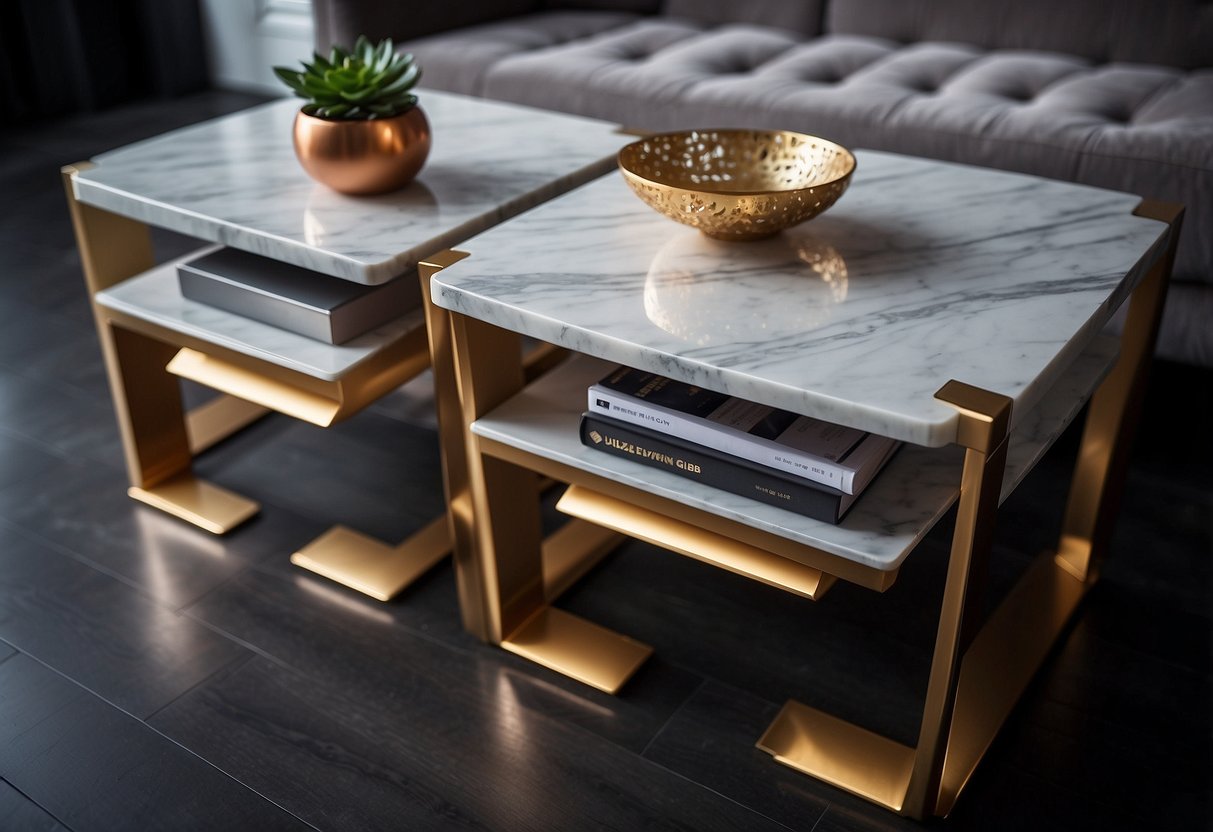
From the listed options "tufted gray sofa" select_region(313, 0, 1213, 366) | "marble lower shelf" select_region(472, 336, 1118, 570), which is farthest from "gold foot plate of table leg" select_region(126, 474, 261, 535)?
"tufted gray sofa" select_region(313, 0, 1213, 366)

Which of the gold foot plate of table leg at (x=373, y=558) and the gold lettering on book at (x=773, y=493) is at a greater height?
Result: the gold lettering on book at (x=773, y=493)

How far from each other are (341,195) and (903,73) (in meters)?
1.04

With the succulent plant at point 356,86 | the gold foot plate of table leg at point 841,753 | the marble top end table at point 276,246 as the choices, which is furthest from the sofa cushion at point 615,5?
the gold foot plate of table leg at point 841,753

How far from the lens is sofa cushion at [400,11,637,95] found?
6.84 ft

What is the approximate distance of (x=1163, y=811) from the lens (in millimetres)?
1069

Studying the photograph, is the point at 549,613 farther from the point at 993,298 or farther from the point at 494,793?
the point at 993,298

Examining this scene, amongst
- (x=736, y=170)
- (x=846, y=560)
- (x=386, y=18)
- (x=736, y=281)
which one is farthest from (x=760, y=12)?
(x=846, y=560)

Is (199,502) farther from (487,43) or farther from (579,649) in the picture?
(487,43)

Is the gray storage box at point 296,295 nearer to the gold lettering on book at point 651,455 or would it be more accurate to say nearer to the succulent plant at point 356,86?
the succulent plant at point 356,86

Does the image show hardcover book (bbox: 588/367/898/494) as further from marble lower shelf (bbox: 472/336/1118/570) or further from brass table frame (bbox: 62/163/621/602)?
brass table frame (bbox: 62/163/621/602)

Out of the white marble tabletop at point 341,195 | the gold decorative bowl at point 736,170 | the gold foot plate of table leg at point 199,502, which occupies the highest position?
the gold decorative bowl at point 736,170

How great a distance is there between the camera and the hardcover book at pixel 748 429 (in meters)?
0.97

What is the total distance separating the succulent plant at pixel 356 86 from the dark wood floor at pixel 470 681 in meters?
0.54

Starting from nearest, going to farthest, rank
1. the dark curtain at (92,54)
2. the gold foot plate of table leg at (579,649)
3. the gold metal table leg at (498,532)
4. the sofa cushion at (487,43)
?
the gold metal table leg at (498,532), the gold foot plate of table leg at (579,649), the sofa cushion at (487,43), the dark curtain at (92,54)
